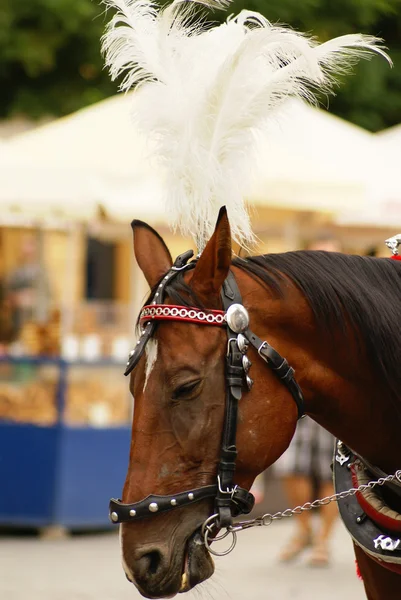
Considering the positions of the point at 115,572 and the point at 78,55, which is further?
the point at 78,55

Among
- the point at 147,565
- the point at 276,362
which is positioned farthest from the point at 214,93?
the point at 147,565

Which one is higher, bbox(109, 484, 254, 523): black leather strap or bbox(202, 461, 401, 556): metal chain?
bbox(109, 484, 254, 523): black leather strap

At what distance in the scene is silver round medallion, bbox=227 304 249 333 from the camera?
2838 mm

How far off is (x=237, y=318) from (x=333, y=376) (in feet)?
1.26

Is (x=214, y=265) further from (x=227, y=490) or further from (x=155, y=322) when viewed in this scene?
(x=227, y=490)

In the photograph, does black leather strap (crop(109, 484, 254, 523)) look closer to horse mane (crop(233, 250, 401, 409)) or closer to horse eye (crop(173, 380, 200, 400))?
horse eye (crop(173, 380, 200, 400))

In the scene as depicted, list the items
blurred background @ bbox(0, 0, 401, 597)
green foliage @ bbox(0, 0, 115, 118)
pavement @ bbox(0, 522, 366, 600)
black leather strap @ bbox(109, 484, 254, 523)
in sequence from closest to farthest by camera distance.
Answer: black leather strap @ bbox(109, 484, 254, 523), pavement @ bbox(0, 522, 366, 600), blurred background @ bbox(0, 0, 401, 597), green foliage @ bbox(0, 0, 115, 118)

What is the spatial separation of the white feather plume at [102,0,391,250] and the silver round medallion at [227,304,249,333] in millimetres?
365

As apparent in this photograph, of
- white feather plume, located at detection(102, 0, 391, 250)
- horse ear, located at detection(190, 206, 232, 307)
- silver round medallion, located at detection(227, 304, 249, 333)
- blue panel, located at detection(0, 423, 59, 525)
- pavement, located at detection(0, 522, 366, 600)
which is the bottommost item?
pavement, located at detection(0, 522, 366, 600)

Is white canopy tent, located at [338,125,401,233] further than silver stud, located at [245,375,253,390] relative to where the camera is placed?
Yes

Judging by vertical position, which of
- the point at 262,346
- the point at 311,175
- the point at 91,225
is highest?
the point at 311,175

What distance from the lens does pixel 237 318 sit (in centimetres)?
284

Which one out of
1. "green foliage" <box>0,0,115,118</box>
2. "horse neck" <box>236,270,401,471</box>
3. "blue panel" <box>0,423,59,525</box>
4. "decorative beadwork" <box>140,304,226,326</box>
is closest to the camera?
"decorative beadwork" <box>140,304,226,326</box>

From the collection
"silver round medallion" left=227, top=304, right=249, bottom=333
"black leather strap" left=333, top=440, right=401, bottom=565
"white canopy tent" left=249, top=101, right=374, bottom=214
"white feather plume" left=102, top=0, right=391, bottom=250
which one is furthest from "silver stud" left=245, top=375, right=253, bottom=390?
"white canopy tent" left=249, top=101, right=374, bottom=214
